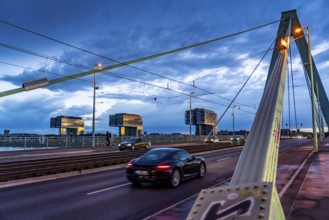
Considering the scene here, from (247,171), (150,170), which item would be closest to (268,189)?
(247,171)

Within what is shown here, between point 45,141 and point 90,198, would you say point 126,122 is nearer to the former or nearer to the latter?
point 45,141

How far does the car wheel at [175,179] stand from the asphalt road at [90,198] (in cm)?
24

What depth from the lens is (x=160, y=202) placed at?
29.1 ft

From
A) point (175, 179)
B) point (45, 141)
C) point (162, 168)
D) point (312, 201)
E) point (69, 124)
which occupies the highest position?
point (69, 124)

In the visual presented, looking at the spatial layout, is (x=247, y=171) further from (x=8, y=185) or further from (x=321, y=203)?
(x=8, y=185)

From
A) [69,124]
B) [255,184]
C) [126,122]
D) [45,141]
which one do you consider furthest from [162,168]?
[126,122]

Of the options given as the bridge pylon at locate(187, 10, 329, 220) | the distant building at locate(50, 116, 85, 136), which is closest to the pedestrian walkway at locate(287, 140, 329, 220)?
the bridge pylon at locate(187, 10, 329, 220)

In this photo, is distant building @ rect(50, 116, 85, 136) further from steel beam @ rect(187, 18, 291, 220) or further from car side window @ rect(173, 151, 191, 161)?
steel beam @ rect(187, 18, 291, 220)

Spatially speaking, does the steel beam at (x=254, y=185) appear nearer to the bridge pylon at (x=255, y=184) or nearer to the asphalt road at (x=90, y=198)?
the bridge pylon at (x=255, y=184)

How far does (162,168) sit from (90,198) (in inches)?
115

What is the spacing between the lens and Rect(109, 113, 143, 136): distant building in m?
90.8

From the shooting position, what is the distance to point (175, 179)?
11617 millimetres

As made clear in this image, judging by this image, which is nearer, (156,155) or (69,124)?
(156,155)

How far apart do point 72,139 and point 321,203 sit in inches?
1647
